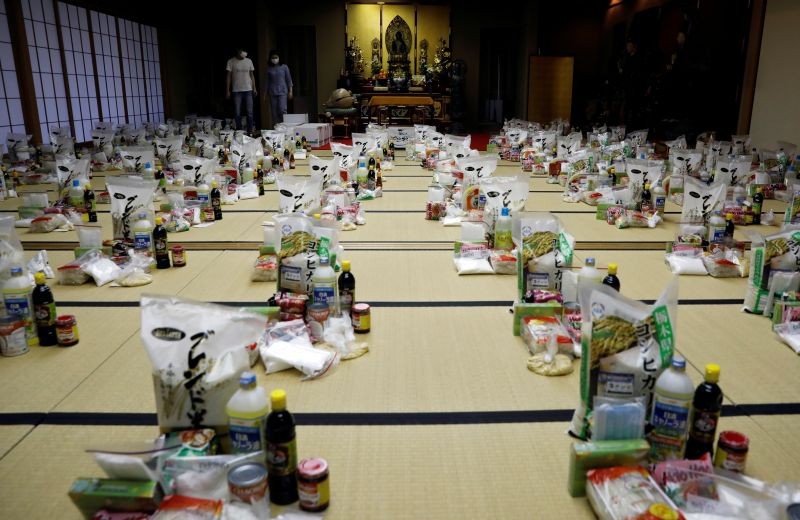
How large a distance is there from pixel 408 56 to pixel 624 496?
472 inches

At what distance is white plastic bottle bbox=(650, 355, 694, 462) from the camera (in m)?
1.15

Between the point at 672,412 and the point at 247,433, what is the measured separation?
0.82 metres

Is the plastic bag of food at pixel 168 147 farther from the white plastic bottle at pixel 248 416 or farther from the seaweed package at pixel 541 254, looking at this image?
the white plastic bottle at pixel 248 416

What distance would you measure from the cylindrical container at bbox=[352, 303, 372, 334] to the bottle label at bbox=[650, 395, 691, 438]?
1016 millimetres

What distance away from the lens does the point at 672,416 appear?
1.16m

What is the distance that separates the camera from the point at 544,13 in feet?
38.4

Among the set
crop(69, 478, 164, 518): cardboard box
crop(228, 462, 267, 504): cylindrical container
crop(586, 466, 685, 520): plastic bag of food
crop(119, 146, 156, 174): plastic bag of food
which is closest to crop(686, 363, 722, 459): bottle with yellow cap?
crop(586, 466, 685, 520): plastic bag of food

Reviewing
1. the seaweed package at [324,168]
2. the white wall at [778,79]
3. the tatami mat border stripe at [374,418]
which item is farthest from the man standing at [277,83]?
the tatami mat border stripe at [374,418]

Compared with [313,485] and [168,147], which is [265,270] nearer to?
[313,485]

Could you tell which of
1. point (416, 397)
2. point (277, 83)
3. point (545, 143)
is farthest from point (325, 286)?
point (277, 83)

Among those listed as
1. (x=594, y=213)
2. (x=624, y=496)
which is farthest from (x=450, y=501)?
(x=594, y=213)

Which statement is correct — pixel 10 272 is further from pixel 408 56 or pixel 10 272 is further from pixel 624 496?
pixel 408 56

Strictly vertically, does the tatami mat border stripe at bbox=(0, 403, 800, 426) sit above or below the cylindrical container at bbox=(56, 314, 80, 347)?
below

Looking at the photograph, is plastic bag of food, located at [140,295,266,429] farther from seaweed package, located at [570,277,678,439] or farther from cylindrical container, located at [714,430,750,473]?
cylindrical container, located at [714,430,750,473]
